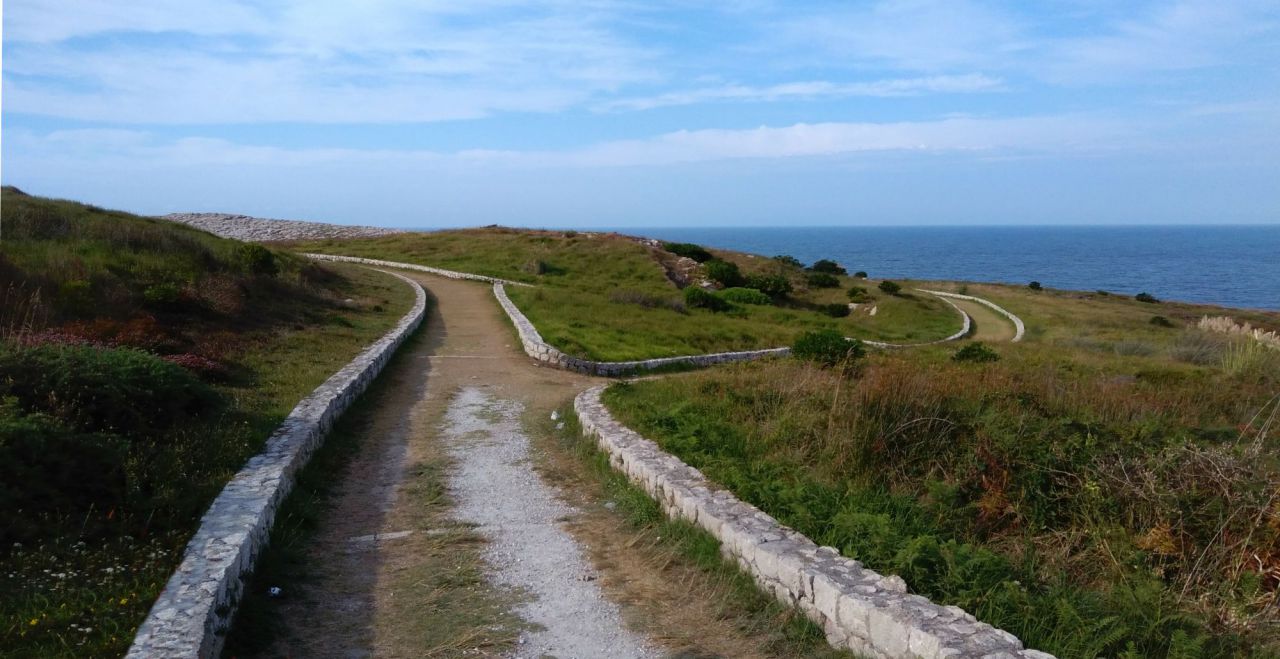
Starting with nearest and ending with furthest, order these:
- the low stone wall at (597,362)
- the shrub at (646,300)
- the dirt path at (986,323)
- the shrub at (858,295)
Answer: the low stone wall at (597,362), the shrub at (646,300), the dirt path at (986,323), the shrub at (858,295)

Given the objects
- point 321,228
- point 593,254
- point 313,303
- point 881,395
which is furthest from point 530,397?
point 321,228

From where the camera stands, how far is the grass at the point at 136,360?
5227 millimetres

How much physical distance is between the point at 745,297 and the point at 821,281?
10387mm

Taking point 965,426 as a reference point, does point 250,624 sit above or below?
below

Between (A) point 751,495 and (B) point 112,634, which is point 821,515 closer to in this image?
(A) point 751,495

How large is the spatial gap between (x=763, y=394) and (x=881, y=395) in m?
2.06

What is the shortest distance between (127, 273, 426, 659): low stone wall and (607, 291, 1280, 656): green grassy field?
3758mm

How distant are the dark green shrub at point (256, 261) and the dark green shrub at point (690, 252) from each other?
24.6 meters

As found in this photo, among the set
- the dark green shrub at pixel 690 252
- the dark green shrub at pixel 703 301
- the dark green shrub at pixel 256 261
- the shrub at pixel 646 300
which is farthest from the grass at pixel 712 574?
the dark green shrub at pixel 690 252

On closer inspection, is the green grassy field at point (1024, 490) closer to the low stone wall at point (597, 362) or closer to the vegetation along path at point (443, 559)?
the vegetation along path at point (443, 559)

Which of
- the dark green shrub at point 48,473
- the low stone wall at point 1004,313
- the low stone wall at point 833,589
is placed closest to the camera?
the low stone wall at point 833,589

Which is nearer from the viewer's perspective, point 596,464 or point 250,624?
point 250,624

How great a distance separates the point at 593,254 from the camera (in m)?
44.0

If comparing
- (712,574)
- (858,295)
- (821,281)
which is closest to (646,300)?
(858,295)
